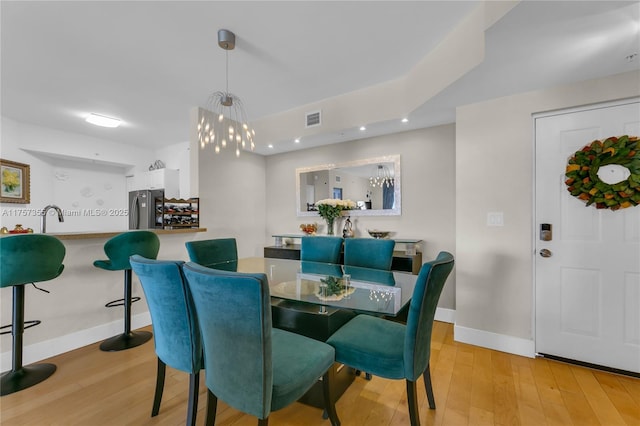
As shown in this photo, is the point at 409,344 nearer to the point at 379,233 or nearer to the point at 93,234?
the point at 379,233

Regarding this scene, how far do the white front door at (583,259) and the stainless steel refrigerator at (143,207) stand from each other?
5.49 meters

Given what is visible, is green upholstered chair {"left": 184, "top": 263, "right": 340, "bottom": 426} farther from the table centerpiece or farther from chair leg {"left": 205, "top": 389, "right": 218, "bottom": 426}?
the table centerpiece

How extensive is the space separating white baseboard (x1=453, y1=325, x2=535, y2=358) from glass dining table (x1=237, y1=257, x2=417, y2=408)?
3.57 feet

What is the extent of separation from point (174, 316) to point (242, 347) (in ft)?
1.82

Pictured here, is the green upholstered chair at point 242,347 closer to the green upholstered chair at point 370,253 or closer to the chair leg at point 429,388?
the chair leg at point 429,388

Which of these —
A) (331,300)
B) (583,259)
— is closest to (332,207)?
(331,300)

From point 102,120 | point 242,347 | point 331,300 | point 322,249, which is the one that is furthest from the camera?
point 102,120

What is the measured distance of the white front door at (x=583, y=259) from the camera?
7.04ft

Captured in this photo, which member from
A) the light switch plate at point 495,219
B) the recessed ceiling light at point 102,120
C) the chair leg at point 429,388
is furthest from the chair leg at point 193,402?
the recessed ceiling light at point 102,120

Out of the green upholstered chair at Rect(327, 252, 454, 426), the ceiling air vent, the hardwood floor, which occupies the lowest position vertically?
the hardwood floor

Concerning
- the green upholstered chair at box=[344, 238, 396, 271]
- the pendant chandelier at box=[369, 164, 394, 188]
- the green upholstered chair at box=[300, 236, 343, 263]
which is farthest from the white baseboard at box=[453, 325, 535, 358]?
the pendant chandelier at box=[369, 164, 394, 188]

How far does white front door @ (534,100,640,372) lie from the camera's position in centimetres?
214

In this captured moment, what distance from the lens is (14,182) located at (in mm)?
4133

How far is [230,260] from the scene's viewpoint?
120 inches
